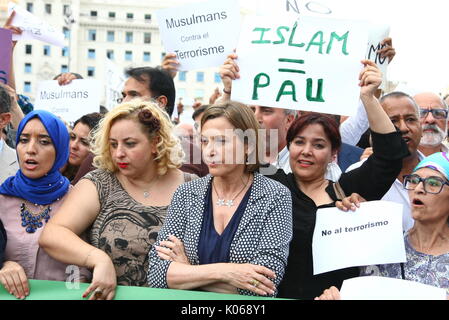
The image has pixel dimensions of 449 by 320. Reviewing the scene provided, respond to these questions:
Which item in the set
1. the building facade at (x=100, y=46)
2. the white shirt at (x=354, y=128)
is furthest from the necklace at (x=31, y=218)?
the building facade at (x=100, y=46)

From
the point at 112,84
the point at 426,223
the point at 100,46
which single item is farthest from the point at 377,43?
the point at 100,46

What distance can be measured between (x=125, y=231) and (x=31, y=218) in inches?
19.5

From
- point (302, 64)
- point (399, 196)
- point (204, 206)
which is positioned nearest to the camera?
point (204, 206)

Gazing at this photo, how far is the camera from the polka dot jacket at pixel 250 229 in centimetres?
259

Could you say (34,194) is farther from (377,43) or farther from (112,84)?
(112,84)

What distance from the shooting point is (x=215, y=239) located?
2.62 meters

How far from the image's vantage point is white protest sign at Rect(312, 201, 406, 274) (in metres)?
2.80

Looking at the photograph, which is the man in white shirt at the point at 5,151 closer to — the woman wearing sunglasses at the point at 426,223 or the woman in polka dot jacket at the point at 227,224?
the woman in polka dot jacket at the point at 227,224

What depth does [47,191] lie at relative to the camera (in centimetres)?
302

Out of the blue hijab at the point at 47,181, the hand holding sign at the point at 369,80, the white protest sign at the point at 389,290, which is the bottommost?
the white protest sign at the point at 389,290

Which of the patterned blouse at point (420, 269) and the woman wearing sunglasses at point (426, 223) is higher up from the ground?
the woman wearing sunglasses at point (426, 223)
